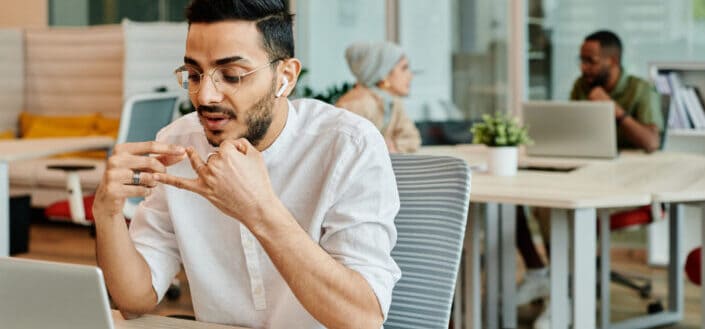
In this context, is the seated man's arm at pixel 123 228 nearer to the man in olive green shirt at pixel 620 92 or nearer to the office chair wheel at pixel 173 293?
the man in olive green shirt at pixel 620 92

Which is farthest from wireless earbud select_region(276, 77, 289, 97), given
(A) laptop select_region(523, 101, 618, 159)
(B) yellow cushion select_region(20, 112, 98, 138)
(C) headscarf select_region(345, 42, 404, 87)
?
(B) yellow cushion select_region(20, 112, 98, 138)

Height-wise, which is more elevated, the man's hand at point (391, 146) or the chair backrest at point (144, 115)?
the chair backrest at point (144, 115)

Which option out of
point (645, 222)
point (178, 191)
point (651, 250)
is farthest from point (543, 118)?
point (178, 191)

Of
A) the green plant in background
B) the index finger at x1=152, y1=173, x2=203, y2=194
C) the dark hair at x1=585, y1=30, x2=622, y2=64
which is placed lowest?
the index finger at x1=152, y1=173, x2=203, y2=194

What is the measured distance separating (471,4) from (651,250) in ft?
6.43

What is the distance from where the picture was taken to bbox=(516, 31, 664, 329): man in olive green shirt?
4.32 meters

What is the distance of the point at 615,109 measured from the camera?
4.30 meters

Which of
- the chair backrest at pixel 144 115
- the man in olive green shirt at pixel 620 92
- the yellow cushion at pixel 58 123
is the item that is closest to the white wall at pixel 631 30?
the man in olive green shirt at pixel 620 92

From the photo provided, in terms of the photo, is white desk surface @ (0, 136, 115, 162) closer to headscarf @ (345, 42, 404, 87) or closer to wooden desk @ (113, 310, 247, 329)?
headscarf @ (345, 42, 404, 87)

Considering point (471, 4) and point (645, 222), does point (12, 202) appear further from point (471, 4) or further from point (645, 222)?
point (645, 222)

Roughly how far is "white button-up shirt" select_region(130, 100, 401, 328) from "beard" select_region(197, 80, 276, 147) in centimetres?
7

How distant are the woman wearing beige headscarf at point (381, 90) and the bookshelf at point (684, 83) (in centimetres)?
153

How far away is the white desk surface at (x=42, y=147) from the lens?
14.3 feet

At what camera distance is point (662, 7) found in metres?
5.76
